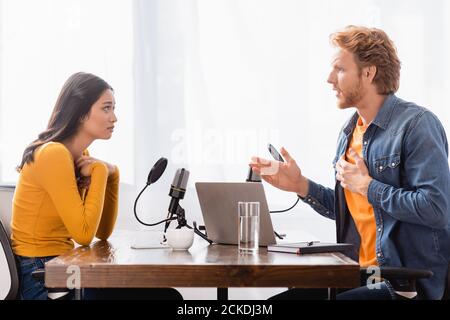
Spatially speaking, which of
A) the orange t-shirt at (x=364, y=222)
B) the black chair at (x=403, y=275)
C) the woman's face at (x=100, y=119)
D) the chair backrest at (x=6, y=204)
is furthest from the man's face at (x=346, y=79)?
the chair backrest at (x=6, y=204)

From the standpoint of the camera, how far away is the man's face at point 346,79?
2271 millimetres

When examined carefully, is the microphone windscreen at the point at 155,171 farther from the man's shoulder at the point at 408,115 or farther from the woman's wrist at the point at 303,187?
the man's shoulder at the point at 408,115

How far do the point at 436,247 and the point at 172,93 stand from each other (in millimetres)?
1707

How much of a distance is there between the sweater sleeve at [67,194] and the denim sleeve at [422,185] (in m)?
0.90

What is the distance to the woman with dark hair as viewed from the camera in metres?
2.08

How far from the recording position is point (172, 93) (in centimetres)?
329

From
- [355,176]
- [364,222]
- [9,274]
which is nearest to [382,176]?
[355,176]

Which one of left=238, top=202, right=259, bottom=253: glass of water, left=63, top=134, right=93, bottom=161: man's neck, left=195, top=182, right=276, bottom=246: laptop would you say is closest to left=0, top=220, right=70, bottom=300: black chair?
left=63, top=134, right=93, bottom=161: man's neck

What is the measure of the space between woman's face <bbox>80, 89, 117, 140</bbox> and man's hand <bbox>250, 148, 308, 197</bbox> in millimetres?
598

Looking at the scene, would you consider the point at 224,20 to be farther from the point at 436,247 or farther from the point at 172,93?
the point at 436,247

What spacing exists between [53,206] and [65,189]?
0.16 m

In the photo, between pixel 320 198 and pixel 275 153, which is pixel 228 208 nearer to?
pixel 275 153

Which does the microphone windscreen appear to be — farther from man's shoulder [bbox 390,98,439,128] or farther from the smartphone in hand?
man's shoulder [bbox 390,98,439,128]

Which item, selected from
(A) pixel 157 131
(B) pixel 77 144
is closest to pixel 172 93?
(A) pixel 157 131
